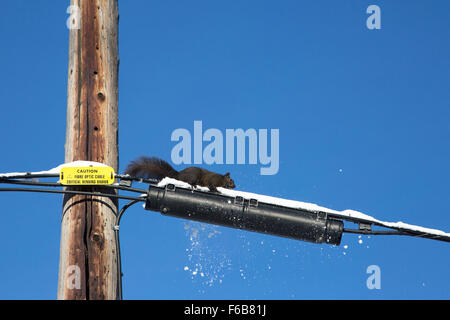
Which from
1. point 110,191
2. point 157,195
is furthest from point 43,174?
point 157,195

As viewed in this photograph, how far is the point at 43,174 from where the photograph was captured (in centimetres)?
576

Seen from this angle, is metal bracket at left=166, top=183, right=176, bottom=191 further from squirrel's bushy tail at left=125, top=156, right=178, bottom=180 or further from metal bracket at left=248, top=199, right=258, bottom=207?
squirrel's bushy tail at left=125, top=156, right=178, bottom=180

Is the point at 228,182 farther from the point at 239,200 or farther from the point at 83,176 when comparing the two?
the point at 83,176

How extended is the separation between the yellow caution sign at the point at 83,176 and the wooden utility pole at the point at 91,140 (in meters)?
0.14

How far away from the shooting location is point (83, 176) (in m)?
5.69

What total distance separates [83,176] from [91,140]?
0.37 m

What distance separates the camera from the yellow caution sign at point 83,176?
224 inches

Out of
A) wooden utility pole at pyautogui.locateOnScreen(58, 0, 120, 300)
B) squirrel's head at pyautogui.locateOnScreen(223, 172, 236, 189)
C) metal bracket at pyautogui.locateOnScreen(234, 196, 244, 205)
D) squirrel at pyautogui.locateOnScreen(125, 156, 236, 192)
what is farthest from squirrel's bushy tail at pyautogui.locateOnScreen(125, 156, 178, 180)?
squirrel's head at pyautogui.locateOnScreen(223, 172, 236, 189)

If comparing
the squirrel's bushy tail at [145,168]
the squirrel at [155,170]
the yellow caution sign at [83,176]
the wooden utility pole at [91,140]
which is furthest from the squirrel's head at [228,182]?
the yellow caution sign at [83,176]

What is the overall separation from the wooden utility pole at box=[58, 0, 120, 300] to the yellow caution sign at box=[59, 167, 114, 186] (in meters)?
0.14

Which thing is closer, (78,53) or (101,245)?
(101,245)

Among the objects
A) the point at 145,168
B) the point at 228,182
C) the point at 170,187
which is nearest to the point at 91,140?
the point at 170,187
